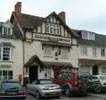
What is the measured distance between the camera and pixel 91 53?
43.8 meters

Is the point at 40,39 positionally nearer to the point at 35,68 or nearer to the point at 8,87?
the point at 35,68

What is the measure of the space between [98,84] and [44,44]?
12294 millimetres

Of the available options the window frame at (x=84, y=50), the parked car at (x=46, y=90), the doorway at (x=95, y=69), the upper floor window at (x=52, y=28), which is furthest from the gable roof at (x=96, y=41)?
the parked car at (x=46, y=90)

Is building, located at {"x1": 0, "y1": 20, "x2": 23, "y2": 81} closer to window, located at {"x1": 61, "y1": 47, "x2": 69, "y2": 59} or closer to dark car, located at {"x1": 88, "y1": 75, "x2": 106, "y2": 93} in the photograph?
window, located at {"x1": 61, "y1": 47, "x2": 69, "y2": 59}

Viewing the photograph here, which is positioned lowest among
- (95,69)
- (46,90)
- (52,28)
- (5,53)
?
(46,90)

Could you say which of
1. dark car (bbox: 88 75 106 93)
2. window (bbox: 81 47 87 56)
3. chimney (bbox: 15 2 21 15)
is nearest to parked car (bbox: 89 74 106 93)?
dark car (bbox: 88 75 106 93)

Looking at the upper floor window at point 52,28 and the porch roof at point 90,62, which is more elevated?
the upper floor window at point 52,28

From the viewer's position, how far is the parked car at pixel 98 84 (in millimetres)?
26625

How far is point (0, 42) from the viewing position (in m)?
33.2

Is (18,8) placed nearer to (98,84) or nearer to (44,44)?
(44,44)

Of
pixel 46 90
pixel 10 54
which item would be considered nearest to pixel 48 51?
pixel 10 54

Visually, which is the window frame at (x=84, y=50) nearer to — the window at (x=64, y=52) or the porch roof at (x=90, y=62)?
the porch roof at (x=90, y=62)

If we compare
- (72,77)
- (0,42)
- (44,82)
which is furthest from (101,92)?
(0,42)

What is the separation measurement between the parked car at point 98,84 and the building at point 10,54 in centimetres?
1060
